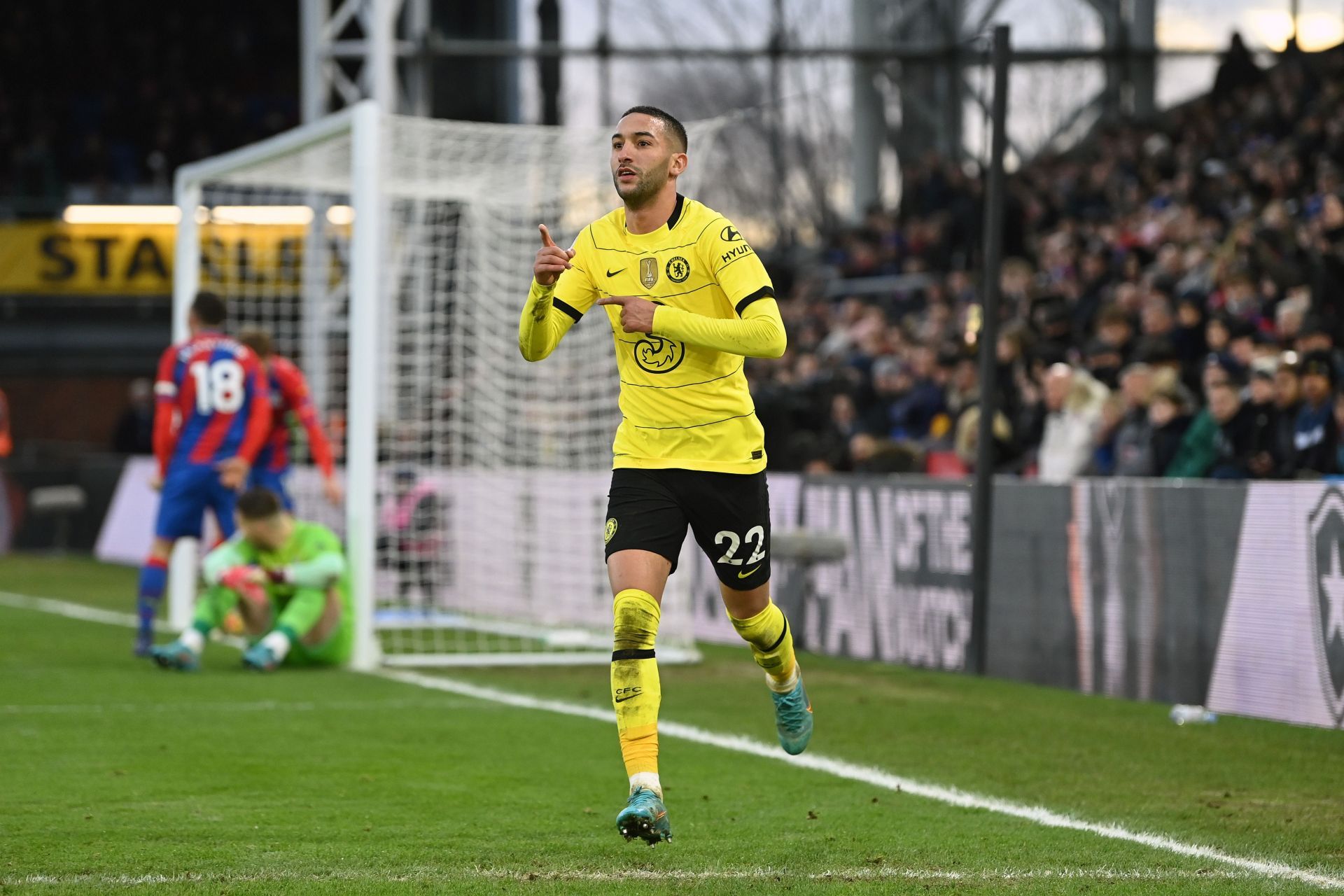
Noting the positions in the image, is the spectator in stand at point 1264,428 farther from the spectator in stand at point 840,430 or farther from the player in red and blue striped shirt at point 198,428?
the player in red and blue striped shirt at point 198,428

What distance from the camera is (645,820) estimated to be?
509cm

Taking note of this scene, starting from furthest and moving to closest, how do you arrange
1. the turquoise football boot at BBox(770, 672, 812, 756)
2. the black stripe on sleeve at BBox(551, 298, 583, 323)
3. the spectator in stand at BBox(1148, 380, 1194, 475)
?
1. the spectator in stand at BBox(1148, 380, 1194, 475)
2. the turquoise football boot at BBox(770, 672, 812, 756)
3. the black stripe on sleeve at BBox(551, 298, 583, 323)

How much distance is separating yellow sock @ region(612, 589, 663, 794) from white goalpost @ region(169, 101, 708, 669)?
5.25m

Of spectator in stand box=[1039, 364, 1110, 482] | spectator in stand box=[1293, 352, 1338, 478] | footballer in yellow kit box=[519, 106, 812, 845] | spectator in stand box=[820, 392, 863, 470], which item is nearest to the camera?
footballer in yellow kit box=[519, 106, 812, 845]

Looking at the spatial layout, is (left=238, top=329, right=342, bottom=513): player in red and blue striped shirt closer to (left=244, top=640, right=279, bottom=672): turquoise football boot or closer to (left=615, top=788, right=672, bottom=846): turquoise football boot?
(left=244, top=640, right=279, bottom=672): turquoise football boot

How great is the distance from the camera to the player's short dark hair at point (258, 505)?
10.5m

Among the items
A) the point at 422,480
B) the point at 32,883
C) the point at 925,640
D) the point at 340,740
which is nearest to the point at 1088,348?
the point at 925,640

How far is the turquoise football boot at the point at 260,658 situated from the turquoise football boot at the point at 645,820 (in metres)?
5.95

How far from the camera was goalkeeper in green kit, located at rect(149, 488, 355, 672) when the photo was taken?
418 inches

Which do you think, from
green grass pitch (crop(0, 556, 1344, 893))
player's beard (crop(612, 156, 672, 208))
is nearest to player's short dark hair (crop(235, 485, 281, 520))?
green grass pitch (crop(0, 556, 1344, 893))

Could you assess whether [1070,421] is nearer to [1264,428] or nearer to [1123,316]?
[1123,316]

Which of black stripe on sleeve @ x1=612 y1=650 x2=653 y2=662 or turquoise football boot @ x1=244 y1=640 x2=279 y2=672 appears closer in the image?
black stripe on sleeve @ x1=612 y1=650 x2=653 y2=662

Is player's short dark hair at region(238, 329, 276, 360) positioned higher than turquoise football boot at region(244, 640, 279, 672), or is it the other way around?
player's short dark hair at region(238, 329, 276, 360)

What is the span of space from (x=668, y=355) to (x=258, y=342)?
22.1ft
